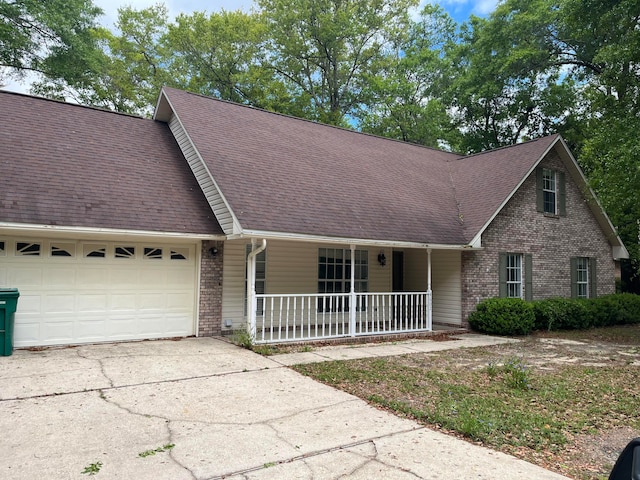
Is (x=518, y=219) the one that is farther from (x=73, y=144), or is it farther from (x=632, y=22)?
(x=73, y=144)

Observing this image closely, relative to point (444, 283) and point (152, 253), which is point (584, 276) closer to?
point (444, 283)

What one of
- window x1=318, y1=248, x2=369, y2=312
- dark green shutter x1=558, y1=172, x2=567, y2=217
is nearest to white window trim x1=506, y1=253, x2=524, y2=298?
dark green shutter x1=558, y1=172, x2=567, y2=217

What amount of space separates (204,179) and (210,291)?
2.68 meters

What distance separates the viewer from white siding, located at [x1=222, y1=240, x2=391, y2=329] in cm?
1073

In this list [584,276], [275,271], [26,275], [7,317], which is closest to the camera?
[7,317]

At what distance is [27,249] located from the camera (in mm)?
8609

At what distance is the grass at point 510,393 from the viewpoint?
468 cm

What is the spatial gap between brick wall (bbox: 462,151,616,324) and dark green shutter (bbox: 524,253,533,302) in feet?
0.52

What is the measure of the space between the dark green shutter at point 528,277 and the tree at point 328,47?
16.2 m

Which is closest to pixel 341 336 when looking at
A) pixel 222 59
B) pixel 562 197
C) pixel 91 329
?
pixel 91 329

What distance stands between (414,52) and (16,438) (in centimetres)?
2891

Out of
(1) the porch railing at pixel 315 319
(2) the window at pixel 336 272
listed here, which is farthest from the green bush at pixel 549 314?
(2) the window at pixel 336 272

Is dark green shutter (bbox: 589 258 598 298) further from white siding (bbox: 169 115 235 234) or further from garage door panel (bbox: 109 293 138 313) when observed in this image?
garage door panel (bbox: 109 293 138 313)

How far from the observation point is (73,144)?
1042 centimetres
